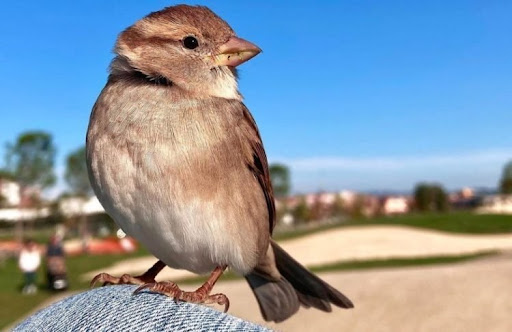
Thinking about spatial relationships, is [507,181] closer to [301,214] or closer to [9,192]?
[301,214]

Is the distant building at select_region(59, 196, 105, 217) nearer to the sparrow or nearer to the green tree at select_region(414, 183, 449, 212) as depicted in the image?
the green tree at select_region(414, 183, 449, 212)

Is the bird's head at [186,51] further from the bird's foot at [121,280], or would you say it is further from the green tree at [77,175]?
the green tree at [77,175]

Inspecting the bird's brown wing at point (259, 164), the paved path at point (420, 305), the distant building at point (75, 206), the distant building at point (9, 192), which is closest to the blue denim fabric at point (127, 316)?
the bird's brown wing at point (259, 164)

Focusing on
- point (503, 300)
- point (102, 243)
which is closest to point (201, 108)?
point (503, 300)

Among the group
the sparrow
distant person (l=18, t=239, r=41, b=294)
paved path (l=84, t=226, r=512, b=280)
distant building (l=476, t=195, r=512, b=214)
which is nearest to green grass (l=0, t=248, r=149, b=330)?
distant person (l=18, t=239, r=41, b=294)

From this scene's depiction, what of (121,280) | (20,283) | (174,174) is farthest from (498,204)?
(174,174)
